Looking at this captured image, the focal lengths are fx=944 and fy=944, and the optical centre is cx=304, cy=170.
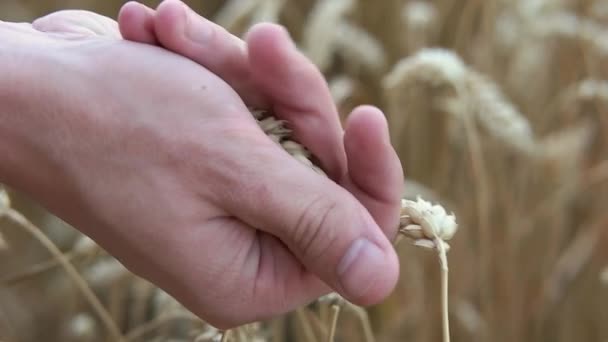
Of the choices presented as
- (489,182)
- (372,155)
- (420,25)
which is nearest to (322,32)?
(420,25)

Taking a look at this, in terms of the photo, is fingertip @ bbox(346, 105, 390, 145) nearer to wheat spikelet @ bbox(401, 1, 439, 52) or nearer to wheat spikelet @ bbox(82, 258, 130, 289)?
wheat spikelet @ bbox(82, 258, 130, 289)

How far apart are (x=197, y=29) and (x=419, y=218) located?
153 mm

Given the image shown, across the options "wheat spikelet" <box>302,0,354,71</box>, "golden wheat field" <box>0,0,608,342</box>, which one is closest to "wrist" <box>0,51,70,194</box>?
"golden wheat field" <box>0,0,608,342</box>

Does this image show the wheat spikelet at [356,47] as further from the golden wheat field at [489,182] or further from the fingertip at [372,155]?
the fingertip at [372,155]

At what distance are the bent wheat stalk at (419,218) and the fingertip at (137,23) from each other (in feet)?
0.23

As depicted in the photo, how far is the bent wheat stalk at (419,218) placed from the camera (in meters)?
0.44

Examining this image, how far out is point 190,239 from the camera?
0.46 m

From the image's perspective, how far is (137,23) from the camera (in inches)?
19.5

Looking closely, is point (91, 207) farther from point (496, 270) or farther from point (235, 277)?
point (496, 270)

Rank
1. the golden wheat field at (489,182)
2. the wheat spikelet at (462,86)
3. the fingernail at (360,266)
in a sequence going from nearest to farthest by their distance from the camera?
the fingernail at (360,266) → the wheat spikelet at (462,86) → the golden wheat field at (489,182)

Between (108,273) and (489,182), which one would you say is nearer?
(108,273)

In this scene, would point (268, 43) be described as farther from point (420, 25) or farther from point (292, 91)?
point (420, 25)

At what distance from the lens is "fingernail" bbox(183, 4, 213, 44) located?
0.49 metres

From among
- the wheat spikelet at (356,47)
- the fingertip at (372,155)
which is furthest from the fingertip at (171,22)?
the wheat spikelet at (356,47)
